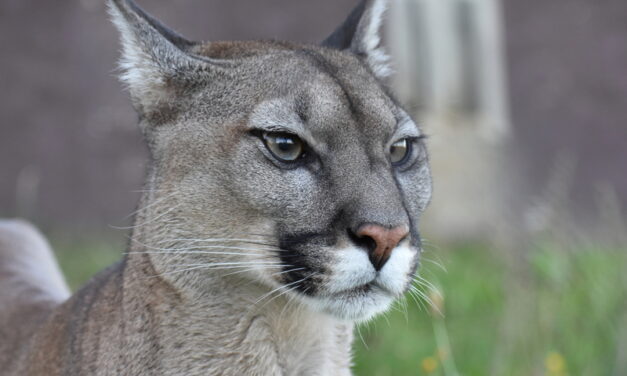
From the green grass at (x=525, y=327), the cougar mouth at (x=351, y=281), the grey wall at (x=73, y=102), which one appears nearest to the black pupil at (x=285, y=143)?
the cougar mouth at (x=351, y=281)


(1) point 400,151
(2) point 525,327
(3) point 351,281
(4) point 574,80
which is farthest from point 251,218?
(4) point 574,80

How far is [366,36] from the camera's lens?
4000 mm

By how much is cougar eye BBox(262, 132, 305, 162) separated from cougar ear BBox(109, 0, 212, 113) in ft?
1.47

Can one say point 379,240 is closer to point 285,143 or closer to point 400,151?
point 285,143

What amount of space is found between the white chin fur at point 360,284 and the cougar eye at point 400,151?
0.44 m

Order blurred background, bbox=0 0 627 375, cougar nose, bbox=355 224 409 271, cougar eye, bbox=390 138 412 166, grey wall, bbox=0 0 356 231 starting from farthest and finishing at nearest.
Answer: grey wall, bbox=0 0 356 231, blurred background, bbox=0 0 627 375, cougar eye, bbox=390 138 412 166, cougar nose, bbox=355 224 409 271

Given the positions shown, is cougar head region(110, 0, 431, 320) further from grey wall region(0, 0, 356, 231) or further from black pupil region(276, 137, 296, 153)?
grey wall region(0, 0, 356, 231)

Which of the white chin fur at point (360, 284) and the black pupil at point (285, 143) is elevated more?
the black pupil at point (285, 143)

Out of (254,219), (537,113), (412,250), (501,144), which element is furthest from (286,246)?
(537,113)

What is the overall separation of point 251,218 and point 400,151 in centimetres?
62

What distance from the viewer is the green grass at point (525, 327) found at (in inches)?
178

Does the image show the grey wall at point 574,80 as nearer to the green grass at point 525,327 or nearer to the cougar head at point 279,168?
the green grass at point 525,327

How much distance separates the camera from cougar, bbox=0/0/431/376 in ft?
9.96

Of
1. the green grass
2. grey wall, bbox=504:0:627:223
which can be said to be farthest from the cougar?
grey wall, bbox=504:0:627:223
